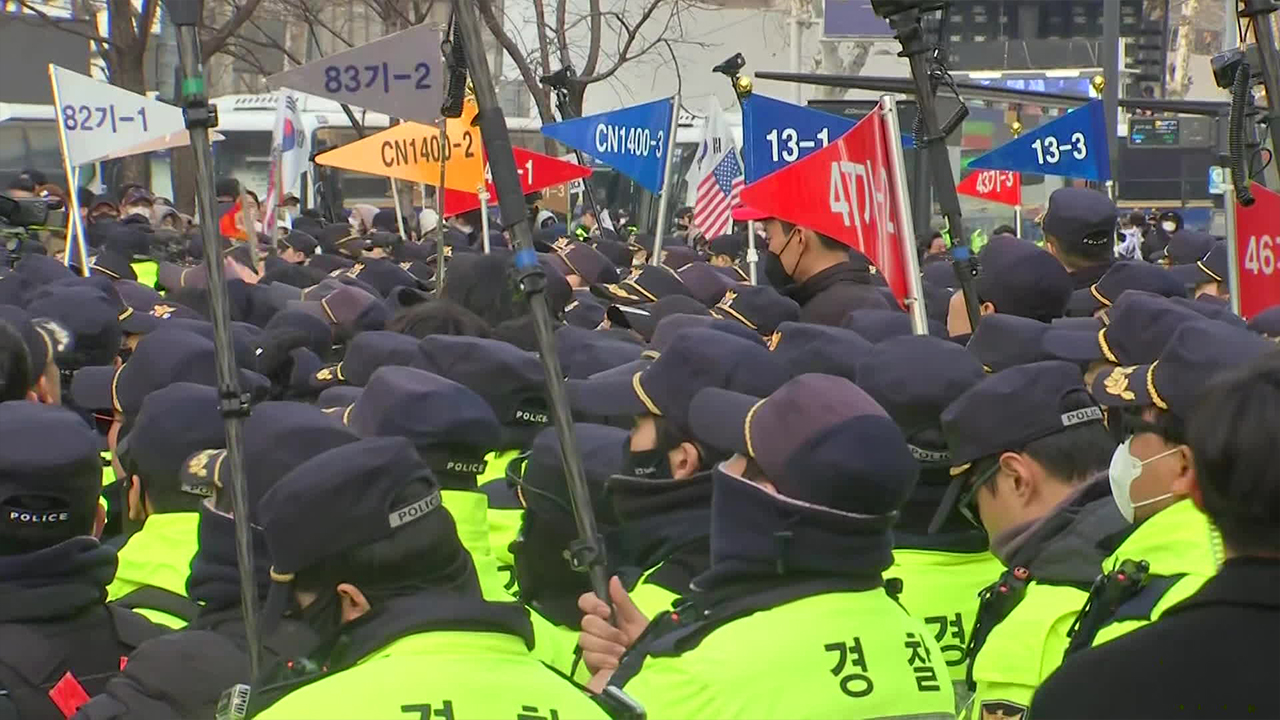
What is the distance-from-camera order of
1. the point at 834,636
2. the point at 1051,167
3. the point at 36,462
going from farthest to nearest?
the point at 1051,167 → the point at 36,462 → the point at 834,636

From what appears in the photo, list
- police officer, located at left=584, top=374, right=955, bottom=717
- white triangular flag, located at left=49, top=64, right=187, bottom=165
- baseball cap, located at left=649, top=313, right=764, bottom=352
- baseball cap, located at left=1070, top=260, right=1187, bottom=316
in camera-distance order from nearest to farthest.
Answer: police officer, located at left=584, top=374, right=955, bottom=717, baseball cap, located at left=649, top=313, right=764, bottom=352, baseball cap, located at left=1070, top=260, right=1187, bottom=316, white triangular flag, located at left=49, top=64, right=187, bottom=165

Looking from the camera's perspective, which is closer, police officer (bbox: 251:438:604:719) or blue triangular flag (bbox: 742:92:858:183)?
police officer (bbox: 251:438:604:719)

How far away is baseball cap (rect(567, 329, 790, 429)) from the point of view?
16.6ft

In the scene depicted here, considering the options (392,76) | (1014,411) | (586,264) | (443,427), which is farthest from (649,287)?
(1014,411)

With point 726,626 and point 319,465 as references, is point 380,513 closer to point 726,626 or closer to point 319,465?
point 319,465

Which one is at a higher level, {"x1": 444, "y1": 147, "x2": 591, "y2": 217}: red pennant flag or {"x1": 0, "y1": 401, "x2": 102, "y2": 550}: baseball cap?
{"x1": 0, "y1": 401, "x2": 102, "y2": 550}: baseball cap

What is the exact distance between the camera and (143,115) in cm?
1230

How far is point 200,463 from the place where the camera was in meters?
4.91

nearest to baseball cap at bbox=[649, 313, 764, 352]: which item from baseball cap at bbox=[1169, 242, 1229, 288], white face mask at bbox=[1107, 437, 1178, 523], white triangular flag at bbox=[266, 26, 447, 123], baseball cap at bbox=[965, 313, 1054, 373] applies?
baseball cap at bbox=[965, 313, 1054, 373]

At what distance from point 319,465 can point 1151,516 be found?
1.73 m

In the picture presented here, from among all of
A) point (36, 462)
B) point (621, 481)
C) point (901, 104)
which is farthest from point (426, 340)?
point (901, 104)

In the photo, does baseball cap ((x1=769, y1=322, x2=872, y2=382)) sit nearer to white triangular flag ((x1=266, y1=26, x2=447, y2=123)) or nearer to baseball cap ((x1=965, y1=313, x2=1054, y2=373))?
baseball cap ((x1=965, y1=313, x2=1054, y2=373))

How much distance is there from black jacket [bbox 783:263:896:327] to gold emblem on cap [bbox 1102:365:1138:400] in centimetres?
299

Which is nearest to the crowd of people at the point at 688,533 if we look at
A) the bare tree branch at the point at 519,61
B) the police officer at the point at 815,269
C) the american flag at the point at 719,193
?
the police officer at the point at 815,269
